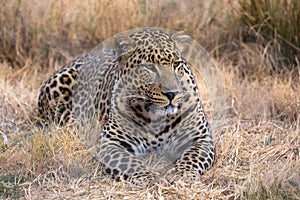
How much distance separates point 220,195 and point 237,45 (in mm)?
4081

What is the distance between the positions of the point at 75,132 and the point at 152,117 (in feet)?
3.02

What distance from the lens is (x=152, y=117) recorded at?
244 inches

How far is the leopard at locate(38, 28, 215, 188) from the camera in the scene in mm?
5879

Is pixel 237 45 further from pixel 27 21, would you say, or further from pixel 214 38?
pixel 27 21

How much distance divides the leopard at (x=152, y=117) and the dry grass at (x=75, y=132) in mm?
163

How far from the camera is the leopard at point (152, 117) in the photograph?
5.88m

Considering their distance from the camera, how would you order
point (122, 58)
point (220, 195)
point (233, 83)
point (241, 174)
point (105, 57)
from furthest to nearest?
point (233, 83), point (105, 57), point (122, 58), point (241, 174), point (220, 195)

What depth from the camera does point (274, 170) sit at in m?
5.75

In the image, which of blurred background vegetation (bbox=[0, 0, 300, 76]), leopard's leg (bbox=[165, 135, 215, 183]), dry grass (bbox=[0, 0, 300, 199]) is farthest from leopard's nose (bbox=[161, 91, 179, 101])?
blurred background vegetation (bbox=[0, 0, 300, 76])

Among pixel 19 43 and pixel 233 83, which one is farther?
pixel 19 43

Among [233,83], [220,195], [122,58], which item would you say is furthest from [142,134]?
[233,83]

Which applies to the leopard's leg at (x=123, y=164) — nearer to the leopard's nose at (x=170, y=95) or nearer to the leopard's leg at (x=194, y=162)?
the leopard's leg at (x=194, y=162)

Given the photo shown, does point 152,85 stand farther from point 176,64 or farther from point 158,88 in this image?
point 176,64

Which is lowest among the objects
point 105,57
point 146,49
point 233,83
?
point 233,83
